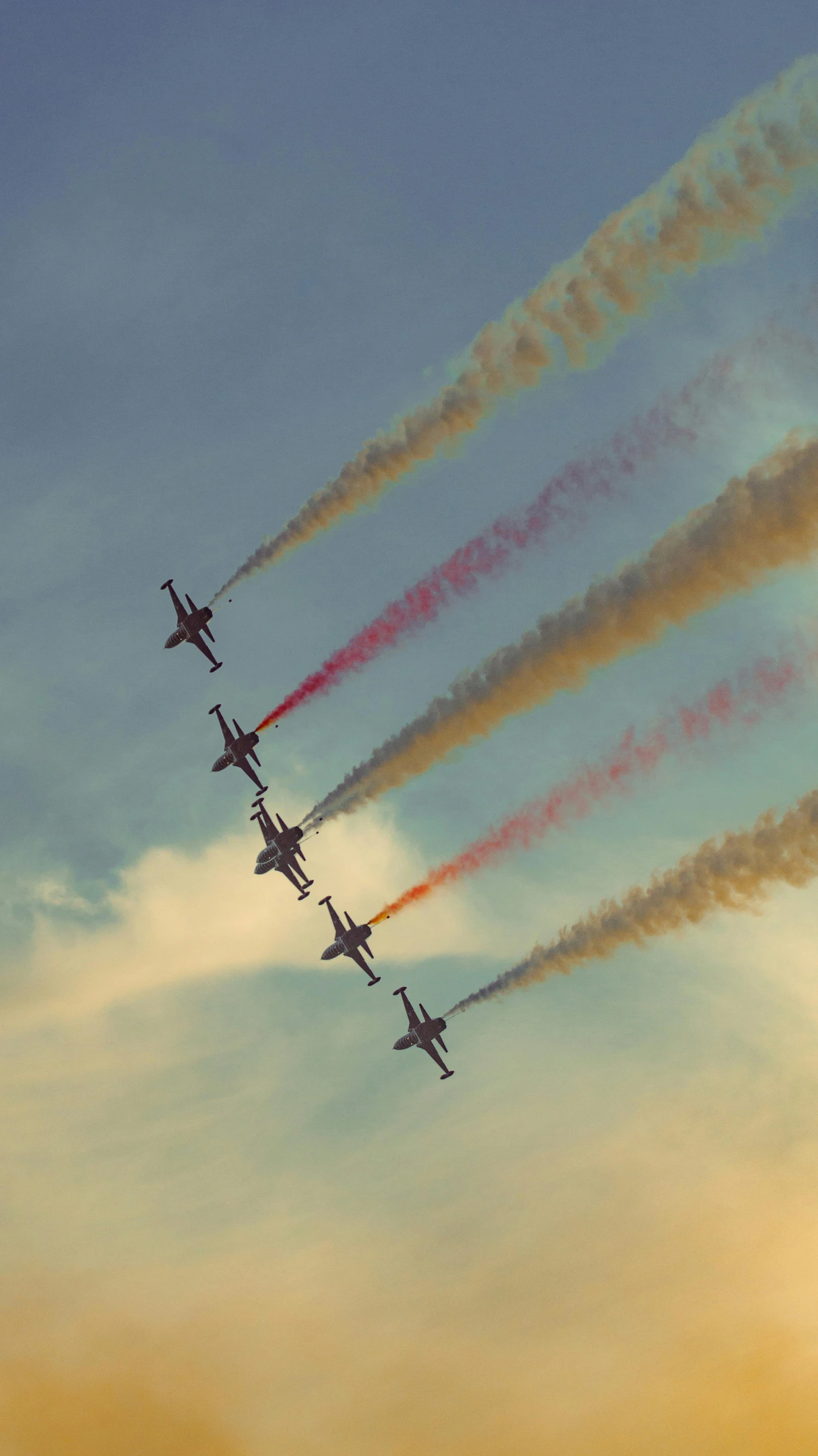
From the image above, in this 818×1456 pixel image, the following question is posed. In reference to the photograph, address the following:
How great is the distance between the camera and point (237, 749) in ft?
231

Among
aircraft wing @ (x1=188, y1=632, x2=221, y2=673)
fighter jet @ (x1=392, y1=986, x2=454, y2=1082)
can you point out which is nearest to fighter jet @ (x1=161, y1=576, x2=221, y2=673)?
aircraft wing @ (x1=188, y1=632, x2=221, y2=673)

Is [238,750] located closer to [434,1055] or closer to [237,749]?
[237,749]

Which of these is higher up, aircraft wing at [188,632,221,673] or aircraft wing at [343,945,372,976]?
aircraft wing at [188,632,221,673]

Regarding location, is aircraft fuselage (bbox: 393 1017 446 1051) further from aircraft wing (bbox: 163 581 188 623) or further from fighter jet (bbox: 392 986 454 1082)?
aircraft wing (bbox: 163 581 188 623)

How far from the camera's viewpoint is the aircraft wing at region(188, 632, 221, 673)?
6738 centimetres

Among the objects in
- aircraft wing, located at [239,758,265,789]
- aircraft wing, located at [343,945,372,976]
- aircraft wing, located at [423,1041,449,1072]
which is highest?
aircraft wing, located at [239,758,265,789]

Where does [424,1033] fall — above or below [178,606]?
below

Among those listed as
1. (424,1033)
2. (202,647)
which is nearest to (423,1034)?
(424,1033)

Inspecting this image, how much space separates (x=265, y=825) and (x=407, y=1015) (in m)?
13.5

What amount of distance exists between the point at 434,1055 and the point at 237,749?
68.0ft

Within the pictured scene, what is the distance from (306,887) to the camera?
74.4 m

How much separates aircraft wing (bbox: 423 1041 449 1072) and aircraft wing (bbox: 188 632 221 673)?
79.3 ft

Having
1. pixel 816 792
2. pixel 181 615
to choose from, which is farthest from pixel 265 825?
pixel 816 792

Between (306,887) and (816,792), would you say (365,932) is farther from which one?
(816,792)
